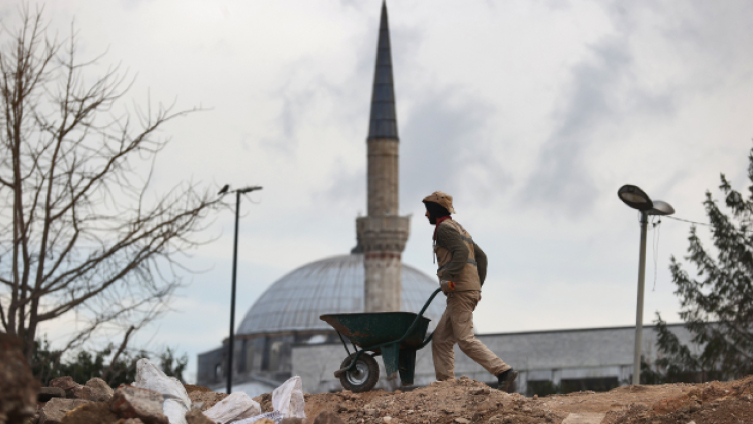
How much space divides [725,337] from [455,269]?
61.9 feet

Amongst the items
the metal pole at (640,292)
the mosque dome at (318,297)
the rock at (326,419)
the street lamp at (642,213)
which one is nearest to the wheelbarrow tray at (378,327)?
the rock at (326,419)

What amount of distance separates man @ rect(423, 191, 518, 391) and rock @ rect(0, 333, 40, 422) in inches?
179

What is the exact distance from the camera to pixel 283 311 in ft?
153

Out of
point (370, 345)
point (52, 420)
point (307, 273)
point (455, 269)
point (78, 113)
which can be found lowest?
point (52, 420)

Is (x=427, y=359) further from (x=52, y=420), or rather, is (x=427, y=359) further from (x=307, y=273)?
(x=52, y=420)

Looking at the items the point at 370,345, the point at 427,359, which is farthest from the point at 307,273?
the point at 370,345

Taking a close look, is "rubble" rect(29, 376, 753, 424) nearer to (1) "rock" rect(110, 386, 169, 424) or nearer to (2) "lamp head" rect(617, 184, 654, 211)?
(1) "rock" rect(110, 386, 169, 424)

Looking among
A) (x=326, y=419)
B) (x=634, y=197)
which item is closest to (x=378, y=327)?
(x=326, y=419)

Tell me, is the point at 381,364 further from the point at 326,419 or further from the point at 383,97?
the point at 326,419

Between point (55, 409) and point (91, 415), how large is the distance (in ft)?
3.71

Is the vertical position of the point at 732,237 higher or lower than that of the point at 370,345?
higher

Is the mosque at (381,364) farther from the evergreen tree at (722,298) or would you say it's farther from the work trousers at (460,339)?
the work trousers at (460,339)

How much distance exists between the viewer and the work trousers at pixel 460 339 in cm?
820

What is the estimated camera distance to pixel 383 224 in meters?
32.3
